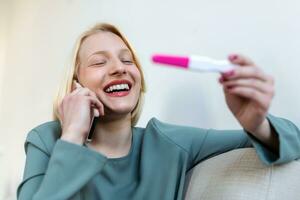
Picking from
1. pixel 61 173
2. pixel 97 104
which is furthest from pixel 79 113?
pixel 61 173

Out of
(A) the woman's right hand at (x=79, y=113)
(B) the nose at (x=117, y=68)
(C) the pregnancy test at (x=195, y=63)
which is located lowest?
(A) the woman's right hand at (x=79, y=113)

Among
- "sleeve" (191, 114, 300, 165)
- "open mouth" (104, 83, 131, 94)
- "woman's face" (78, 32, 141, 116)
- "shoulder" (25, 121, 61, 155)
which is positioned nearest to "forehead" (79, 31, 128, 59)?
"woman's face" (78, 32, 141, 116)

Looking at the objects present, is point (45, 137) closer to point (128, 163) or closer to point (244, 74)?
point (128, 163)

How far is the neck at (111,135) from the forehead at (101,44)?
178mm

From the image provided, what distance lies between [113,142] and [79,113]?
157 millimetres

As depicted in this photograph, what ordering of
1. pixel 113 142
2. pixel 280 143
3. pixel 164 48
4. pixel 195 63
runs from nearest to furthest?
1. pixel 195 63
2. pixel 280 143
3. pixel 113 142
4. pixel 164 48

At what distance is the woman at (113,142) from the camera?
0.79 m

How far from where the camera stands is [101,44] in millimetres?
1032

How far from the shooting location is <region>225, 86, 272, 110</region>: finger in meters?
0.62

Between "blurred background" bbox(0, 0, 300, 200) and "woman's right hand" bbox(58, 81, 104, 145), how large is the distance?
0.22 meters

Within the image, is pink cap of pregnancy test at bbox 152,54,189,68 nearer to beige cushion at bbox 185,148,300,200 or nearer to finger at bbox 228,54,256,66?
finger at bbox 228,54,256,66

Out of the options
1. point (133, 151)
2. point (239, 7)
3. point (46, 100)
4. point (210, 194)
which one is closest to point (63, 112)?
point (133, 151)

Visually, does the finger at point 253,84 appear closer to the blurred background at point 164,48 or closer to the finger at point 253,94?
the finger at point 253,94

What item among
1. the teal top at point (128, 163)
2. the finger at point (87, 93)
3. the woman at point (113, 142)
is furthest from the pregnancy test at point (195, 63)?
the finger at point (87, 93)
